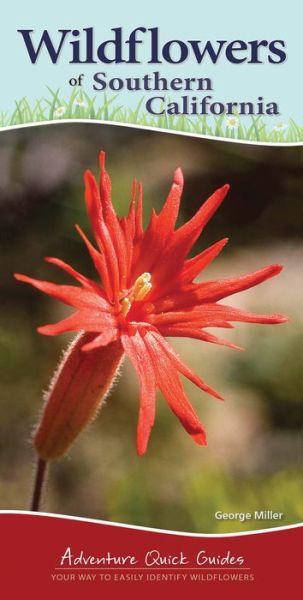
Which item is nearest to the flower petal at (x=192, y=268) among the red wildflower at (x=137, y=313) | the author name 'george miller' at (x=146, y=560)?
the red wildflower at (x=137, y=313)

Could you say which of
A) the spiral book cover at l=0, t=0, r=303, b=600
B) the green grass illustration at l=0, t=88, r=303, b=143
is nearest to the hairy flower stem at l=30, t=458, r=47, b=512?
the spiral book cover at l=0, t=0, r=303, b=600

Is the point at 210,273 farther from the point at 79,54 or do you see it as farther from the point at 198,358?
the point at 79,54

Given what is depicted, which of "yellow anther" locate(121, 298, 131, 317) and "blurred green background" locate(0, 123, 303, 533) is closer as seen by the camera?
"yellow anther" locate(121, 298, 131, 317)

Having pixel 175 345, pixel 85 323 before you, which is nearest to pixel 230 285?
pixel 85 323

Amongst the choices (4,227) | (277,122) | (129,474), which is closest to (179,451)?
(129,474)

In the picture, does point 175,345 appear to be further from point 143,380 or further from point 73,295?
point 73,295

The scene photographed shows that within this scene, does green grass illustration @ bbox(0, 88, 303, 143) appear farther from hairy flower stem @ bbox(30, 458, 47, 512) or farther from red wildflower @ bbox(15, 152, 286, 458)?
hairy flower stem @ bbox(30, 458, 47, 512)

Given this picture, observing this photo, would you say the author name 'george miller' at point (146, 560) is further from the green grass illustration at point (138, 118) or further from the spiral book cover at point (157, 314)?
the green grass illustration at point (138, 118)
